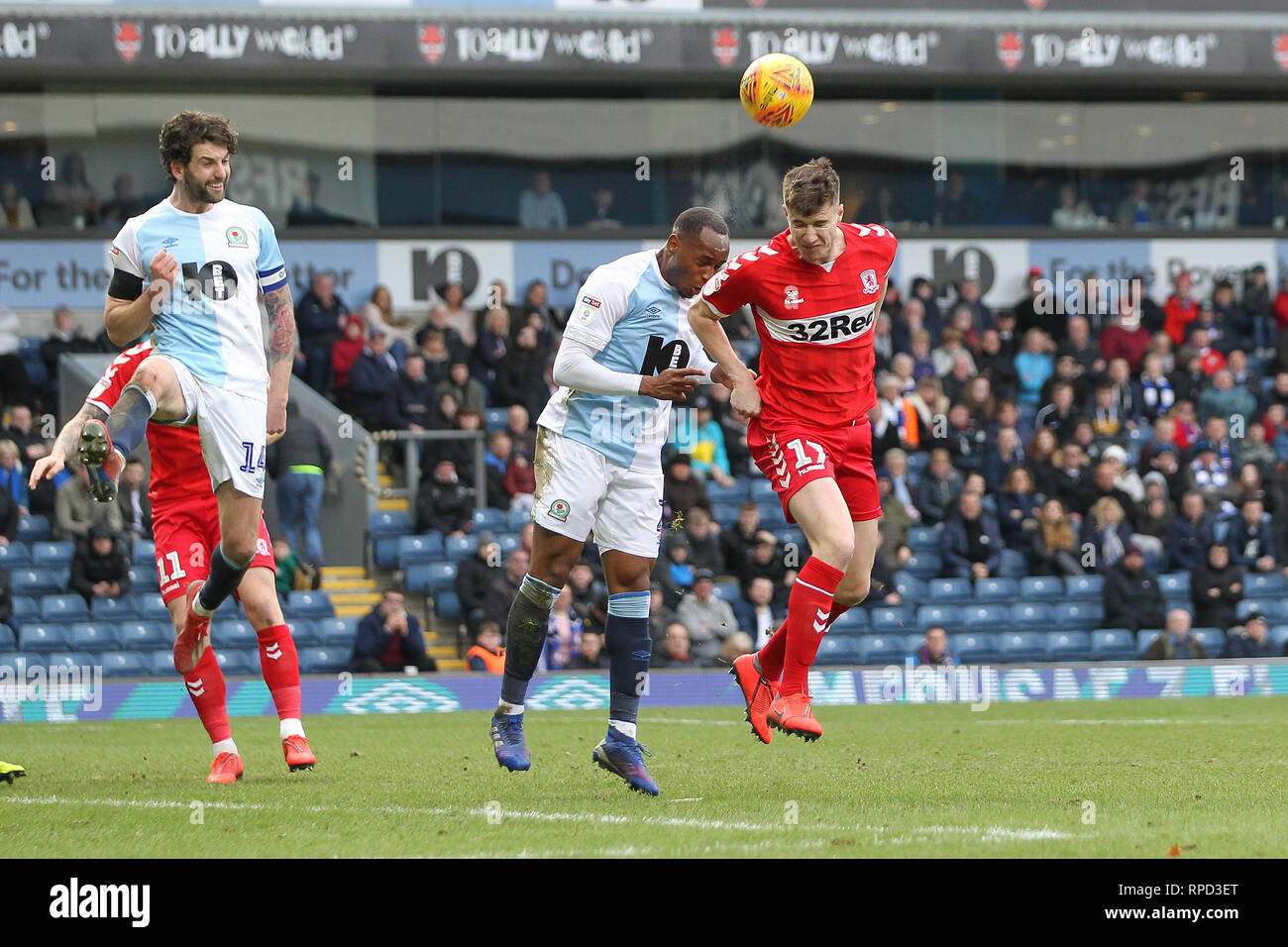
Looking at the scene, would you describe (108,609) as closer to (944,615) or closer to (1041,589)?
(944,615)

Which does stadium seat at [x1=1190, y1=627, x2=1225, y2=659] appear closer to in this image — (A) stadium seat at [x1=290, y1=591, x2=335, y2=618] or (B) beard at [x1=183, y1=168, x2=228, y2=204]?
(A) stadium seat at [x1=290, y1=591, x2=335, y2=618]

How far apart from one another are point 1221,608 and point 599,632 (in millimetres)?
6328

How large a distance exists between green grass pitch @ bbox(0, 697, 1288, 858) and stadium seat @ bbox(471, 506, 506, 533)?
20.0 feet

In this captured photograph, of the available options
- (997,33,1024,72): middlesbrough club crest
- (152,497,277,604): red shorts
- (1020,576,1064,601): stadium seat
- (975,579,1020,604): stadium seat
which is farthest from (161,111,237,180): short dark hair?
(997,33,1024,72): middlesbrough club crest

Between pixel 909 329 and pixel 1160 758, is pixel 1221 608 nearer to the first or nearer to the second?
pixel 909 329

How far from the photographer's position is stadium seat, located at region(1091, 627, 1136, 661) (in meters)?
16.2

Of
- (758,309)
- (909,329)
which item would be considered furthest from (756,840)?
(909,329)

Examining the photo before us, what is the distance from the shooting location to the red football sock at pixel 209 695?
7.21 metres

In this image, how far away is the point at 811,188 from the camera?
22.6 ft

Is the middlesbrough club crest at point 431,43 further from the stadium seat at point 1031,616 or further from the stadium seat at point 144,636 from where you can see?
the stadium seat at point 1031,616

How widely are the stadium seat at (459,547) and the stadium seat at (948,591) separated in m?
4.64

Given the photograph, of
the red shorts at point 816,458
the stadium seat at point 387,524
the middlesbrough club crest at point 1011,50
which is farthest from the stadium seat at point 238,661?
the middlesbrough club crest at point 1011,50

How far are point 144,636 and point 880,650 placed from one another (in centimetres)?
692

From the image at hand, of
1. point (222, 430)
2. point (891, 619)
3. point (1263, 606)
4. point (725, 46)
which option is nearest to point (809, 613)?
point (222, 430)
